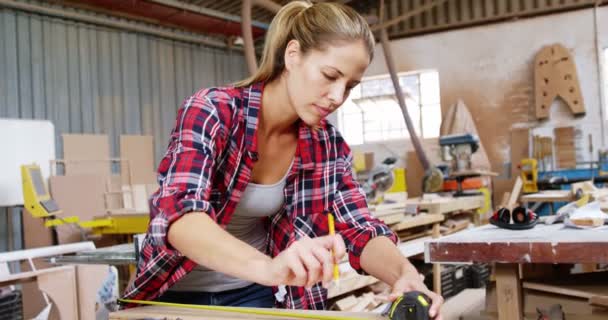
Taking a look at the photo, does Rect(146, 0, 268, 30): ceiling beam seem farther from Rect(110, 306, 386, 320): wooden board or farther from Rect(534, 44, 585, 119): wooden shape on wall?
Rect(110, 306, 386, 320): wooden board

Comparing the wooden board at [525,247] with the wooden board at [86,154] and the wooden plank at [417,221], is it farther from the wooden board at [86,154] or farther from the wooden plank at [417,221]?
the wooden board at [86,154]

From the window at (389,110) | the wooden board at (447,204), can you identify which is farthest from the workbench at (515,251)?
the window at (389,110)

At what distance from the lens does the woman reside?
0.91 meters

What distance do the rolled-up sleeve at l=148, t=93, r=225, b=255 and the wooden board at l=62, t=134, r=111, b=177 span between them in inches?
226

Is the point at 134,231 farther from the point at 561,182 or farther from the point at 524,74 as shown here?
the point at 524,74

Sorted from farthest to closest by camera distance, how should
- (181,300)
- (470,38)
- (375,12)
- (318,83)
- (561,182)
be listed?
(375,12) < (470,38) < (561,182) < (181,300) < (318,83)

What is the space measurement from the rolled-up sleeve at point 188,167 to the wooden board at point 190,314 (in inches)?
5.6

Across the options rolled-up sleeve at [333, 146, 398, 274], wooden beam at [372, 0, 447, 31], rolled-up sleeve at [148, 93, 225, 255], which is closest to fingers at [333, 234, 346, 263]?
rolled-up sleeve at [148, 93, 225, 255]

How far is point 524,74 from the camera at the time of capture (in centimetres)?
752

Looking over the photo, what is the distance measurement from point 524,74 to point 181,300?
23.7 feet

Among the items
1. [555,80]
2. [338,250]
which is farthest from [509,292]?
[555,80]

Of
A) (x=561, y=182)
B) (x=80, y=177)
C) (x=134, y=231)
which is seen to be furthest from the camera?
(x=80, y=177)

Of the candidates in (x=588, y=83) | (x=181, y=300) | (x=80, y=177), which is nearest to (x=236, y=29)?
(x=80, y=177)

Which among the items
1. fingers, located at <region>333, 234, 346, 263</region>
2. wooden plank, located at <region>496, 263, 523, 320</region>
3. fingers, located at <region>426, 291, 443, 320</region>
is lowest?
wooden plank, located at <region>496, 263, 523, 320</region>
